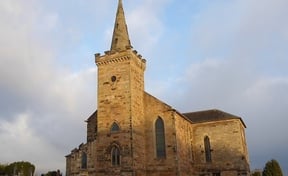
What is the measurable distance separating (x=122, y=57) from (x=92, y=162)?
425 inches

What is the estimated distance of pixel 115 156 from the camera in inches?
1176

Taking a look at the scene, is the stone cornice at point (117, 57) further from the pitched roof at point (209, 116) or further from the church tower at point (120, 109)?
the pitched roof at point (209, 116)

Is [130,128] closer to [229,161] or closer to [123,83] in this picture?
[123,83]

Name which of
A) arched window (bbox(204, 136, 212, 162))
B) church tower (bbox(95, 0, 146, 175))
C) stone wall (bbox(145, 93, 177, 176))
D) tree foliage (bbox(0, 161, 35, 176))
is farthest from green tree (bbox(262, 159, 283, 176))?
tree foliage (bbox(0, 161, 35, 176))

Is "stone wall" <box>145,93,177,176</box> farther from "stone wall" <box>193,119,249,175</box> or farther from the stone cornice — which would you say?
"stone wall" <box>193,119,249,175</box>

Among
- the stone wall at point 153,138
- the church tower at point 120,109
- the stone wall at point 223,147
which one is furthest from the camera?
the stone wall at point 223,147

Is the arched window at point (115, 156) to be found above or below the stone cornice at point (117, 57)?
below

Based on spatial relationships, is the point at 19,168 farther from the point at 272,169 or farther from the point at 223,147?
the point at 272,169

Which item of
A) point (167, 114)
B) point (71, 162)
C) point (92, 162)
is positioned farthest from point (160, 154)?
point (71, 162)

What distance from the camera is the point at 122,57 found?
3231cm

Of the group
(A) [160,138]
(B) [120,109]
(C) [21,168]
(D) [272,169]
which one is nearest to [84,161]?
(B) [120,109]

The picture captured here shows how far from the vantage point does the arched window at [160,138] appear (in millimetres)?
31702

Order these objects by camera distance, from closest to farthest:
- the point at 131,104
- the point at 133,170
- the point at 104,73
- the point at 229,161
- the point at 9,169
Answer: the point at 133,170 < the point at 131,104 < the point at 104,73 < the point at 229,161 < the point at 9,169

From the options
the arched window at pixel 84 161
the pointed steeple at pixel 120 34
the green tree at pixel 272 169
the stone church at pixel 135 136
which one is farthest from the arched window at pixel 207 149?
the pointed steeple at pixel 120 34
